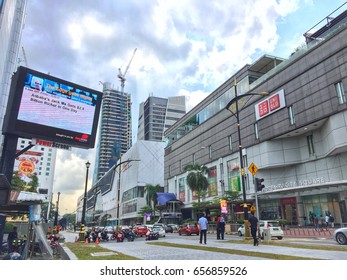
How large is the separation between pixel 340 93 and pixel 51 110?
3260cm

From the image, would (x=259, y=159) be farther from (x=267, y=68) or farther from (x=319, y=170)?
(x=267, y=68)

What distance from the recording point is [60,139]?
19.2m

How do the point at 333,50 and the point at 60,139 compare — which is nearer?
the point at 60,139

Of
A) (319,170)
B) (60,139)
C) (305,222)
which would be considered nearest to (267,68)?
(319,170)

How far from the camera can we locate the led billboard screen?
56.1 ft

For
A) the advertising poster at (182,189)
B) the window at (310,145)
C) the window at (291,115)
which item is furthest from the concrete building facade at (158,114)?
the window at (310,145)

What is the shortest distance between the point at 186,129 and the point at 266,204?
3556 centimetres

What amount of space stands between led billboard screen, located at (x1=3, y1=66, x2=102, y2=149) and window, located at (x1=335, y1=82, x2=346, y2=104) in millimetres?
28624

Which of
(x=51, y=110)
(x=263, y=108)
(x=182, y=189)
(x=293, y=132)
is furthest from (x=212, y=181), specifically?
(x=51, y=110)

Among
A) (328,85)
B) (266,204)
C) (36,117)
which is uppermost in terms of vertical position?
(328,85)

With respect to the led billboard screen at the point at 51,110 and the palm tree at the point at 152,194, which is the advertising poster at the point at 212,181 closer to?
the palm tree at the point at 152,194

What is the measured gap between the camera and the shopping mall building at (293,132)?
35625 mm

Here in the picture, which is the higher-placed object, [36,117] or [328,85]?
[328,85]

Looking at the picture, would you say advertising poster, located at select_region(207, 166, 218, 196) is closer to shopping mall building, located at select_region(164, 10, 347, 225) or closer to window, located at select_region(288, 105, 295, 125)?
shopping mall building, located at select_region(164, 10, 347, 225)
